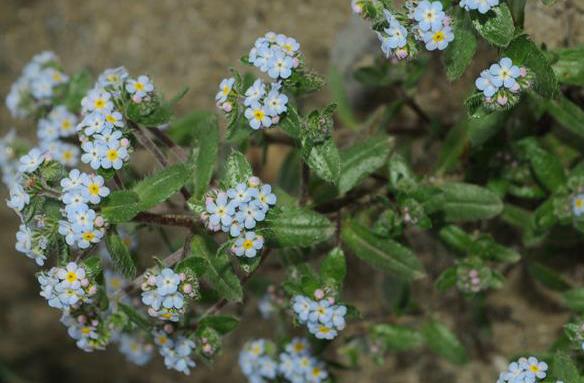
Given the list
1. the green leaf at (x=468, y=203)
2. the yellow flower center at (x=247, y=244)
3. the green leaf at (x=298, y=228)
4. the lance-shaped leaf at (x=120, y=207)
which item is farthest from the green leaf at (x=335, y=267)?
the lance-shaped leaf at (x=120, y=207)

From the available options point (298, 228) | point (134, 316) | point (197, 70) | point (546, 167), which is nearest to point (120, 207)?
point (134, 316)

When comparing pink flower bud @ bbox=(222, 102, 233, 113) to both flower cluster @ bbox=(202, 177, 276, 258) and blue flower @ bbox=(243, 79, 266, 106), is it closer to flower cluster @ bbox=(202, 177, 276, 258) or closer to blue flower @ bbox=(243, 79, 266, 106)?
blue flower @ bbox=(243, 79, 266, 106)

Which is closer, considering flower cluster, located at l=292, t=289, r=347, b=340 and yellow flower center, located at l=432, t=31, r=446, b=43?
yellow flower center, located at l=432, t=31, r=446, b=43

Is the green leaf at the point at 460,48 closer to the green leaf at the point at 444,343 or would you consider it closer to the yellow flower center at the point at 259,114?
the yellow flower center at the point at 259,114

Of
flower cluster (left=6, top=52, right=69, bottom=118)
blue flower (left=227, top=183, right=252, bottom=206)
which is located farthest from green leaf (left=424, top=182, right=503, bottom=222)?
flower cluster (left=6, top=52, right=69, bottom=118)

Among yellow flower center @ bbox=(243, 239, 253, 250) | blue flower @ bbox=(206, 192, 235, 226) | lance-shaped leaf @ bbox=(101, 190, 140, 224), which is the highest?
blue flower @ bbox=(206, 192, 235, 226)

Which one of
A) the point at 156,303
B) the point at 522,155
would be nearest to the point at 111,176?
the point at 156,303

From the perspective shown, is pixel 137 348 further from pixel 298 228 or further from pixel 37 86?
pixel 37 86

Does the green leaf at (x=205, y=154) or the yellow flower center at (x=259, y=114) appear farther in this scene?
the green leaf at (x=205, y=154)
